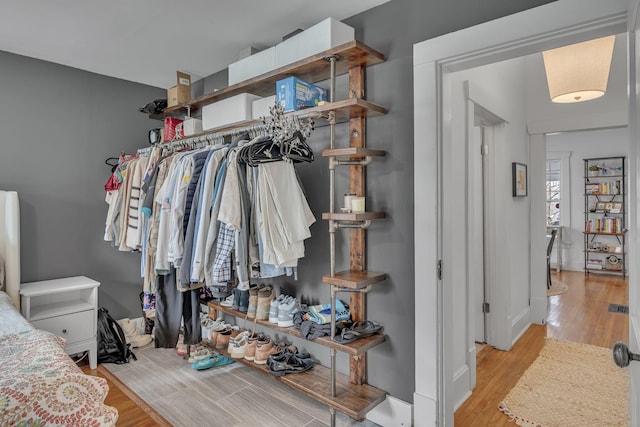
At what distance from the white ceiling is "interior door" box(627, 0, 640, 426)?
138 cm

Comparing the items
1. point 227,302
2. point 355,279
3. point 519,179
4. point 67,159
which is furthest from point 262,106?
point 519,179

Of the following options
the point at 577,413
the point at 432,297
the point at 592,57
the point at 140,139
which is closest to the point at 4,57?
the point at 140,139

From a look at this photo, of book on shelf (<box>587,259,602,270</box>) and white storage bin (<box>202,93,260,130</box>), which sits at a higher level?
white storage bin (<box>202,93,260,130</box>)

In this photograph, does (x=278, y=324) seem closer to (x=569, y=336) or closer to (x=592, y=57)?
(x=592, y=57)

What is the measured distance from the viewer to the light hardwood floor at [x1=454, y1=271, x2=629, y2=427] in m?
2.42

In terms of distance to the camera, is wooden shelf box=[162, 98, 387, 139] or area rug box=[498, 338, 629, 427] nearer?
wooden shelf box=[162, 98, 387, 139]

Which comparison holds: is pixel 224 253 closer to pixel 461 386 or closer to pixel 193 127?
pixel 193 127

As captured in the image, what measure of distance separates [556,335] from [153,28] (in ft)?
14.4

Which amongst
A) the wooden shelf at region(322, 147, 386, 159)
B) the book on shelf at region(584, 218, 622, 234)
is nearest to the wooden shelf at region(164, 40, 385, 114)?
the wooden shelf at region(322, 147, 386, 159)

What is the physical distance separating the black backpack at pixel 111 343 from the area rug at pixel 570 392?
2852 millimetres

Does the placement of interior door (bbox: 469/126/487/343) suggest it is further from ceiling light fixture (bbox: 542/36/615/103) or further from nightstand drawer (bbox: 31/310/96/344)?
nightstand drawer (bbox: 31/310/96/344)

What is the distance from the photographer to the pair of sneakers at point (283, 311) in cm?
237

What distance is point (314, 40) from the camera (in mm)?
2178

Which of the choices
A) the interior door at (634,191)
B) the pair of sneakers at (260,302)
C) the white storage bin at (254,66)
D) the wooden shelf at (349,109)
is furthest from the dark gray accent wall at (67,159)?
the interior door at (634,191)
